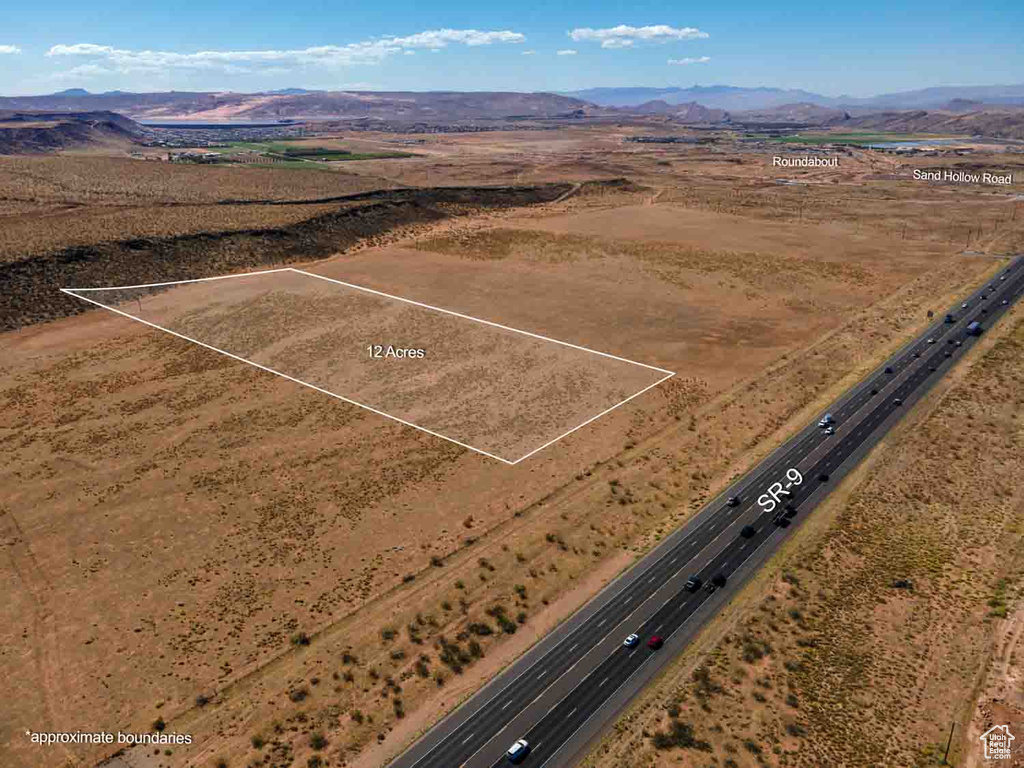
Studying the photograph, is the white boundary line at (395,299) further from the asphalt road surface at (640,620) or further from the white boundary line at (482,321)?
the asphalt road surface at (640,620)

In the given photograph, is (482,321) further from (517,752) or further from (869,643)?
(517,752)

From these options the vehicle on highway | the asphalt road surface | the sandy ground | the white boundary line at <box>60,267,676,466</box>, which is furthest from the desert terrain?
the vehicle on highway

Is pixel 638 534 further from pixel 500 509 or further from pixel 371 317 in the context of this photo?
pixel 371 317

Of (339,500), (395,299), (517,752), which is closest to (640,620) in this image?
(517,752)

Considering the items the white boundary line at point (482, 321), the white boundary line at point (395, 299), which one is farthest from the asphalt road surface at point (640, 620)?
the white boundary line at point (482, 321)

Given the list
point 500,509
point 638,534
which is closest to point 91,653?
point 500,509
